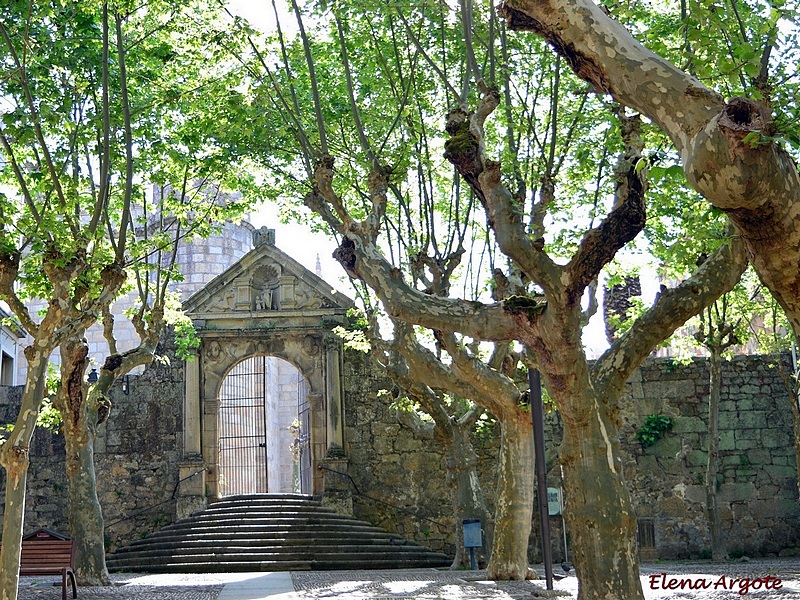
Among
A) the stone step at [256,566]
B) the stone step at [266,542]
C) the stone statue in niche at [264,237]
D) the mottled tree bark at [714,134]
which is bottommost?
the stone step at [256,566]

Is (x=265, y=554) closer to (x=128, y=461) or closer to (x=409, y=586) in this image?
(x=128, y=461)

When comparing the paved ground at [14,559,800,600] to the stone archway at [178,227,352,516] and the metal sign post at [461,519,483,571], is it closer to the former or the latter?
the metal sign post at [461,519,483,571]

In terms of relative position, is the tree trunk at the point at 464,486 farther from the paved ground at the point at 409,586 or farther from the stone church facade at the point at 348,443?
the stone church facade at the point at 348,443

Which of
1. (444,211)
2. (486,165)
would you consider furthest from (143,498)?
(486,165)

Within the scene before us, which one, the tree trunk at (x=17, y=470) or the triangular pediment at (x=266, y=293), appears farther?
the triangular pediment at (x=266, y=293)

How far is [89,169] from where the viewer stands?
13.2 metres

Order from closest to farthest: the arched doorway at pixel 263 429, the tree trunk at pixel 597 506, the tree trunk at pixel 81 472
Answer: the tree trunk at pixel 597 506 < the tree trunk at pixel 81 472 < the arched doorway at pixel 263 429

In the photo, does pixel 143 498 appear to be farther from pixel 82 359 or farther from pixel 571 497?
pixel 571 497

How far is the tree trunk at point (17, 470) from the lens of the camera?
342 inches

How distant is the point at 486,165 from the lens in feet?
29.3

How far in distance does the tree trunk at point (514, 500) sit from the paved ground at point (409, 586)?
0.93 feet

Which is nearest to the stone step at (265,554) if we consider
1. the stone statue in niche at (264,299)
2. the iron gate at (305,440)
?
the iron gate at (305,440)

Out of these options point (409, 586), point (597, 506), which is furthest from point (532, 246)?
point (409, 586)

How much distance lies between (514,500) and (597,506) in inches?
164
